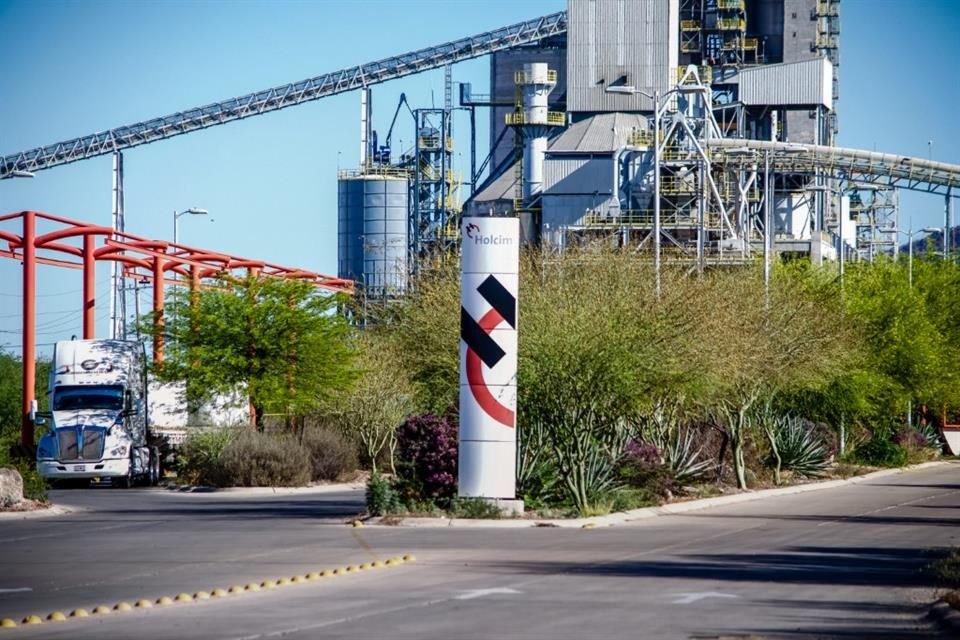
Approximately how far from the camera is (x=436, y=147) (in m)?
103

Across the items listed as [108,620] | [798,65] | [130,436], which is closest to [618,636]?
[108,620]

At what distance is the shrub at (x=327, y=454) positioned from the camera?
4709cm

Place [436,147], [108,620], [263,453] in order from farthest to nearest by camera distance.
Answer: [436,147]
[263,453]
[108,620]

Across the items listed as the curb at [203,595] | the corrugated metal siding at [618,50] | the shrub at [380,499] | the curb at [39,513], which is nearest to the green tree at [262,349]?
the curb at [39,513]

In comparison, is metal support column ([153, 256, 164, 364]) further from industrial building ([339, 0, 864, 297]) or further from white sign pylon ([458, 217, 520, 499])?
white sign pylon ([458, 217, 520, 499])

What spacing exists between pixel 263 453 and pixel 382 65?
61.6m

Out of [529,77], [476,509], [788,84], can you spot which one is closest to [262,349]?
[476,509]

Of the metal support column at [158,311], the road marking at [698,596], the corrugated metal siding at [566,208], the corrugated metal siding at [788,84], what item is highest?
the corrugated metal siding at [788,84]

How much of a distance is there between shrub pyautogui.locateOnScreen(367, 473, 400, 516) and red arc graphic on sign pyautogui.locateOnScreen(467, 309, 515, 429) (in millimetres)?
2558

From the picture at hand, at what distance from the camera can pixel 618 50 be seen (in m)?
90.8

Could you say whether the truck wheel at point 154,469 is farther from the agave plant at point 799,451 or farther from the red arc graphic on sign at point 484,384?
the red arc graphic on sign at point 484,384

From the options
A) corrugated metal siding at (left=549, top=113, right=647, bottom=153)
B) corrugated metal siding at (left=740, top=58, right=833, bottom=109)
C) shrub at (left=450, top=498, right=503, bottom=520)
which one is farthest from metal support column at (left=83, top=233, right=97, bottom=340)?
corrugated metal siding at (left=740, top=58, right=833, bottom=109)

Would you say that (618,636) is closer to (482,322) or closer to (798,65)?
(482,322)

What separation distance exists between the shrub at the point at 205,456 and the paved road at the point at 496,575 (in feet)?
34.3
